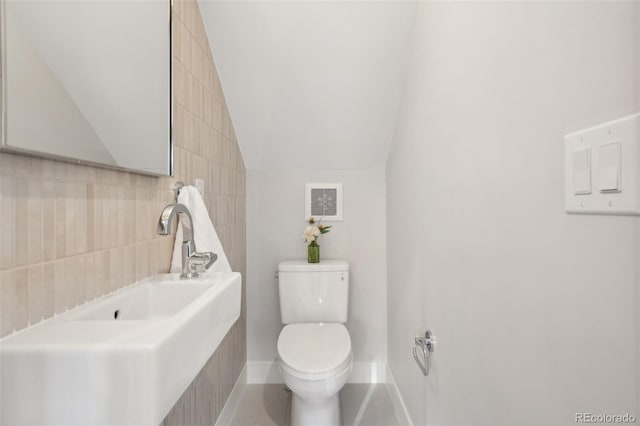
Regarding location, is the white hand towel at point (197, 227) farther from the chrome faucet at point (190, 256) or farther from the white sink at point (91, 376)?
the white sink at point (91, 376)

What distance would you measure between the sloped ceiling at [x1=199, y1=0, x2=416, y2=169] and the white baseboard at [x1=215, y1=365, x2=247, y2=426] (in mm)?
1330

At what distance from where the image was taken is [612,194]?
0.49 m

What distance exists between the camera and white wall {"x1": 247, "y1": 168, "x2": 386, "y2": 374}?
2256 mm

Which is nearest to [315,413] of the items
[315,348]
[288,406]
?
[315,348]

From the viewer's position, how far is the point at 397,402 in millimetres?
1843

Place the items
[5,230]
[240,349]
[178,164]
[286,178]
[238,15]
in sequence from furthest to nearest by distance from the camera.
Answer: [286,178], [240,349], [238,15], [178,164], [5,230]

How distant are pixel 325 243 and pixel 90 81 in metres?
1.60

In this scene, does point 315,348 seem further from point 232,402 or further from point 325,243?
point 325,243

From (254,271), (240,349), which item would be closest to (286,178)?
(254,271)

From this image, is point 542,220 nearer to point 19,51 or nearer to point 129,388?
point 129,388

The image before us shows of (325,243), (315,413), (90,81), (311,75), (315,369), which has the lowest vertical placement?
(315,413)

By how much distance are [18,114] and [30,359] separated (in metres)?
0.44

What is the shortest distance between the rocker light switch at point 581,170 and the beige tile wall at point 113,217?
0.98 meters

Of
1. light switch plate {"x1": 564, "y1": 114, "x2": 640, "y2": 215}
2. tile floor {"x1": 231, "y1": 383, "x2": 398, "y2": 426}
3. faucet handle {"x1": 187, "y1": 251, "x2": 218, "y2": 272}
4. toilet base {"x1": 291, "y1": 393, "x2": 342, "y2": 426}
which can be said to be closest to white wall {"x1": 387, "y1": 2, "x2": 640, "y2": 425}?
light switch plate {"x1": 564, "y1": 114, "x2": 640, "y2": 215}
